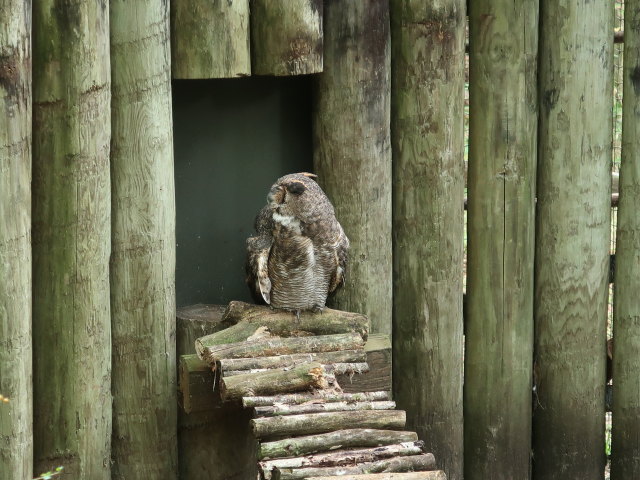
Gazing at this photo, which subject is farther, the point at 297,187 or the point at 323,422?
the point at 297,187

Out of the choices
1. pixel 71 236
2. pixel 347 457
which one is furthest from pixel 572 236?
pixel 71 236

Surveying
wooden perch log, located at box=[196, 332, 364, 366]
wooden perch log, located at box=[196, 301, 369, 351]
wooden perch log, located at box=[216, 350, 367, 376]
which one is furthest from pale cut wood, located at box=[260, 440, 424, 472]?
wooden perch log, located at box=[196, 301, 369, 351]

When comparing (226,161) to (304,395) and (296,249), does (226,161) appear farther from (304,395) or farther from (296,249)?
(304,395)

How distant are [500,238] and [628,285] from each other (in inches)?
27.5

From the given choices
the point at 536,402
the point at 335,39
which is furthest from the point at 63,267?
the point at 536,402

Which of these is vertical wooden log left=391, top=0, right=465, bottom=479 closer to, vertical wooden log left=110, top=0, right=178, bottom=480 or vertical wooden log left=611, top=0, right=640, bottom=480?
vertical wooden log left=611, top=0, right=640, bottom=480

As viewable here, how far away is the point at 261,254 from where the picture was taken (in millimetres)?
5305

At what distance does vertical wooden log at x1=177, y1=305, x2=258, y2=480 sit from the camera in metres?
5.47

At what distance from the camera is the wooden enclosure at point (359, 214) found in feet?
16.0

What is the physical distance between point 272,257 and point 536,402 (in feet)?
5.27

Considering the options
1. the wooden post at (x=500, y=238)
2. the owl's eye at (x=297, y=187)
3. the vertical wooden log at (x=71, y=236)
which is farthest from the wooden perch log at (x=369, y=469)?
the wooden post at (x=500, y=238)

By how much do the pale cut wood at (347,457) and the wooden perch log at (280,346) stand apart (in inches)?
27.2

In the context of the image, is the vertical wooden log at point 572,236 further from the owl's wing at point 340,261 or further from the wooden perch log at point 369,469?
the wooden perch log at point 369,469

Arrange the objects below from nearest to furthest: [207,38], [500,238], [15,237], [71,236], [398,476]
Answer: [398,476], [15,237], [71,236], [207,38], [500,238]
